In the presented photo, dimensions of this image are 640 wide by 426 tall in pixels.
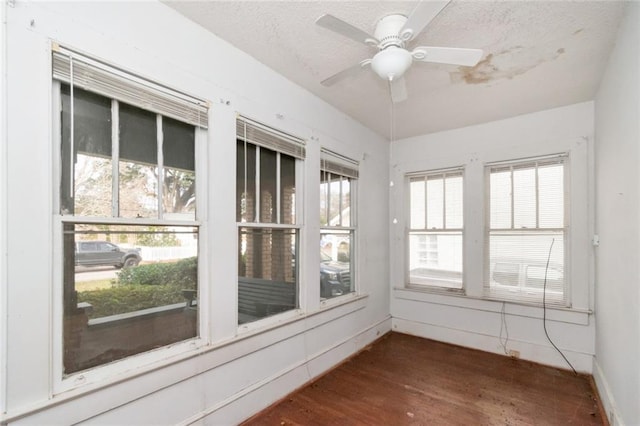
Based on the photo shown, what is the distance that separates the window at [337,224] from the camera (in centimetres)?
321

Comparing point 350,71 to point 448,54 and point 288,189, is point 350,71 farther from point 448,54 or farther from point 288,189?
point 288,189

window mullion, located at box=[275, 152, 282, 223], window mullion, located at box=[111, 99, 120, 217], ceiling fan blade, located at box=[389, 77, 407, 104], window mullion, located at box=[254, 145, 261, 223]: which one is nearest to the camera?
window mullion, located at box=[111, 99, 120, 217]

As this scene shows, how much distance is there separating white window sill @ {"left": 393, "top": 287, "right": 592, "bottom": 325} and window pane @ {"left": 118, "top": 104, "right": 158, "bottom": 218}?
340 centimetres

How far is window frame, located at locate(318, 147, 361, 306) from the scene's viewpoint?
10.4ft

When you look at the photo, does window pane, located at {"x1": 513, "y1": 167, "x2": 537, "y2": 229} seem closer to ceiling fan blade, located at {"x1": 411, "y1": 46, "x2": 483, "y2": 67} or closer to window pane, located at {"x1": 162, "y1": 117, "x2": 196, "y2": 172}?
ceiling fan blade, located at {"x1": 411, "y1": 46, "x2": 483, "y2": 67}

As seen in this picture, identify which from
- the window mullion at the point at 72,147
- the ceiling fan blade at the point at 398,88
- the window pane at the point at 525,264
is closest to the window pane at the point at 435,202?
the window pane at the point at 525,264

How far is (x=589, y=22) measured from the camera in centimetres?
193

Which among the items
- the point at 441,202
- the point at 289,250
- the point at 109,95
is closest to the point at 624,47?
the point at 441,202

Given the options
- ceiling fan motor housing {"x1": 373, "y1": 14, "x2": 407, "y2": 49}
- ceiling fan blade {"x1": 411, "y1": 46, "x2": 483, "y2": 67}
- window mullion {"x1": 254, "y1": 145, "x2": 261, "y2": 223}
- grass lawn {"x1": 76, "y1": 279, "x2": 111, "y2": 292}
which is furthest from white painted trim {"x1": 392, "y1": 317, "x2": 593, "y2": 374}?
grass lawn {"x1": 76, "y1": 279, "x2": 111, "y2": 292}

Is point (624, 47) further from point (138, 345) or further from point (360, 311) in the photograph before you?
point (138, 345)

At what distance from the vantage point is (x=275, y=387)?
8.16 ft

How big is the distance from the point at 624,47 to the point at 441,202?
232 cm

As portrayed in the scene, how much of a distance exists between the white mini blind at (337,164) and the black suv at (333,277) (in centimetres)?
91

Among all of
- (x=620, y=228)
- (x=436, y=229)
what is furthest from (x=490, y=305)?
(x=620, y=228)
